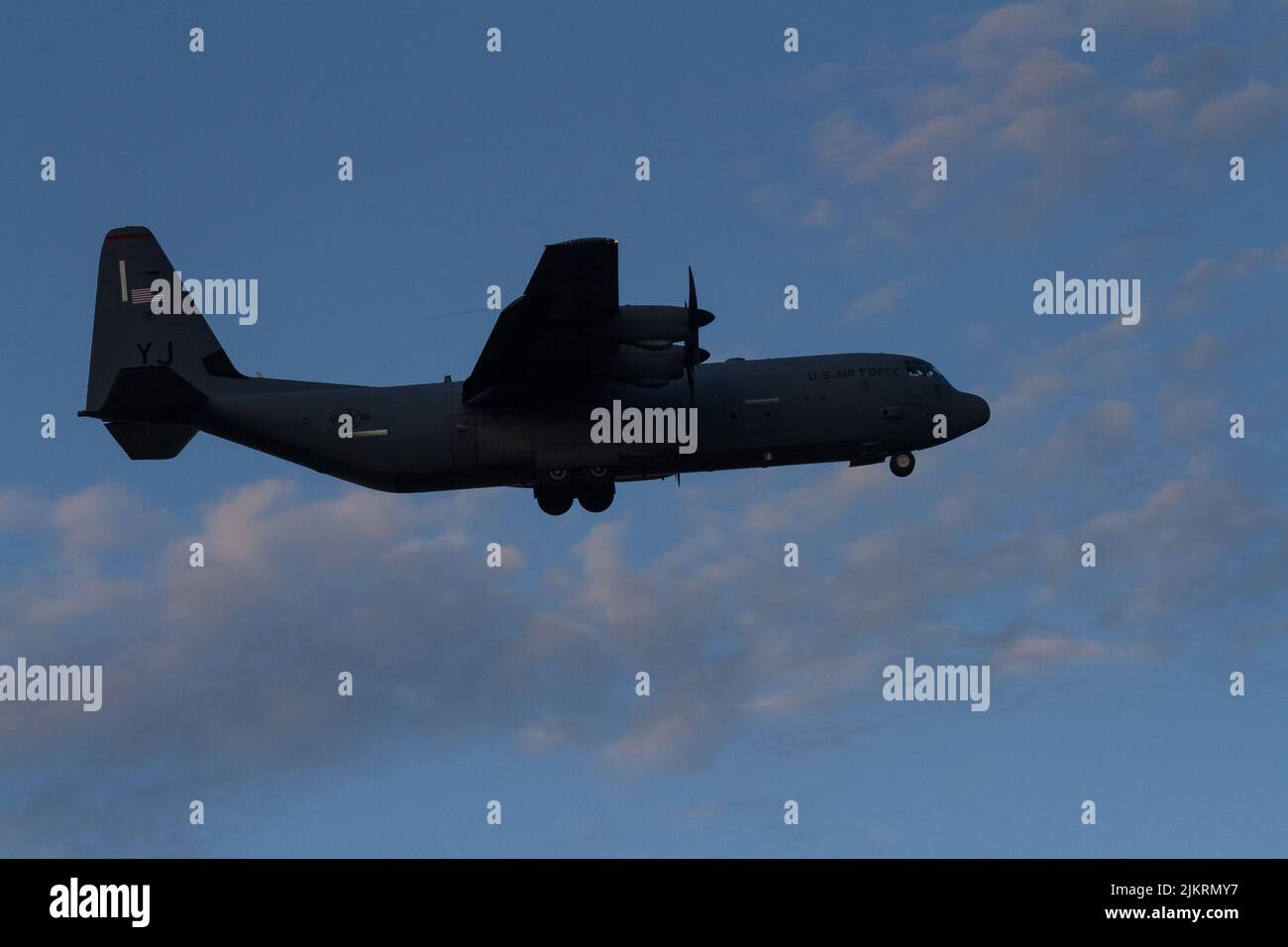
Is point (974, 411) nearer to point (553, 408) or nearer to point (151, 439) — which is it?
point (553, 408)

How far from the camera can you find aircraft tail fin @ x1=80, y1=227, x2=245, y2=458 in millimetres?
39312

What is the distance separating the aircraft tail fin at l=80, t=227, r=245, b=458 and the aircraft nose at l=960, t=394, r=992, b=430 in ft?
59.0

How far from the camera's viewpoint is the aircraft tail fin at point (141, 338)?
39312 millimetres

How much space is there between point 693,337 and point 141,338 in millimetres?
14065

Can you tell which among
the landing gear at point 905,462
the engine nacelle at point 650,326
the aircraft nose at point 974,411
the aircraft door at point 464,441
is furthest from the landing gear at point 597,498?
the aircraft nose at point 974,411

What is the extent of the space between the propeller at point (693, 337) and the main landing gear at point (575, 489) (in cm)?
323

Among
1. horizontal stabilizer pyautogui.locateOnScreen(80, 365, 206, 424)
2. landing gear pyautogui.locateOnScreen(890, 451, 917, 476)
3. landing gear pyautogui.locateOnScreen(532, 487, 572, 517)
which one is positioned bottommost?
landing gear pyautogui.locateOnScreen(532, 487, 572, 517)

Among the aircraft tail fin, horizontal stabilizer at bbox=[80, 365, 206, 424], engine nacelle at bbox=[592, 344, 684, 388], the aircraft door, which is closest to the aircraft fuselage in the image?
the aircraft door

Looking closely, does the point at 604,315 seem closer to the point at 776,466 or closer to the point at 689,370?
the point at 689,370

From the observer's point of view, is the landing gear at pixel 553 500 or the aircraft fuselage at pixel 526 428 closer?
the aircraft fuselage at pixel 526 428

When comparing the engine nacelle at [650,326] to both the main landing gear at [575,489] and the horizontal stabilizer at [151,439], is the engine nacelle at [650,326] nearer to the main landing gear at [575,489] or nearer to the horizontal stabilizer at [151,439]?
the main landing gear at [575,489]

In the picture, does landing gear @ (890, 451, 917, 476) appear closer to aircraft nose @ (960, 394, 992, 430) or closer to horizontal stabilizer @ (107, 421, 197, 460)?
aircraft nose @ (960, 394, 992, 430)

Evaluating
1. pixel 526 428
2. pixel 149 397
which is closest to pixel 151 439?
pixel 149 397
